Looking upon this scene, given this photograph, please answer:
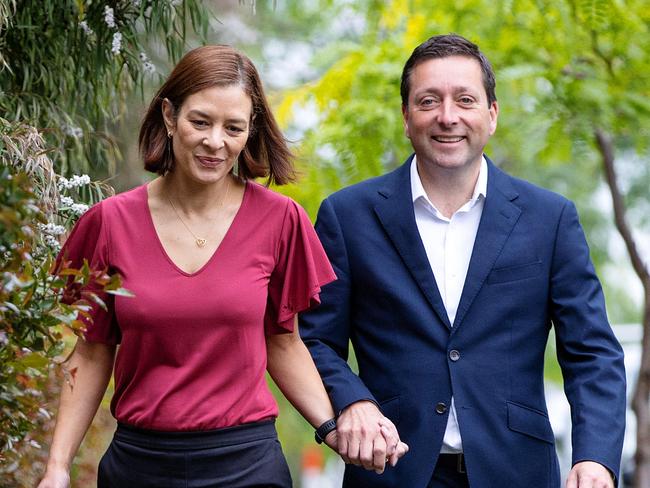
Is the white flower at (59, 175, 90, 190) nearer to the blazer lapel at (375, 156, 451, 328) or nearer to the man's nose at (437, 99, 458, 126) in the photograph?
the blazer lapel at (375, 156, 451, 328)

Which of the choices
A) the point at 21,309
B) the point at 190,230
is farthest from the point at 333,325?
the point at 21,309

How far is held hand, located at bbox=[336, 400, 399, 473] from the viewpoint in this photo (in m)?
4.53

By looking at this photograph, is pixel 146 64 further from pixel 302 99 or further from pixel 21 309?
pixel 302 99

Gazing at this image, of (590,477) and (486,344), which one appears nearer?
(590,477)

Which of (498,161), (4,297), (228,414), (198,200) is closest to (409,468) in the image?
(228,414)

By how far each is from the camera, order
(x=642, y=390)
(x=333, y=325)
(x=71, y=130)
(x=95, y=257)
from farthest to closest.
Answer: (x=642, y=390), (x=71, y=130), (x=333, y=325), (x=95, y=257)

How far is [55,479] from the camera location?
414cm

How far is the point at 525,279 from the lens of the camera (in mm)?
4910

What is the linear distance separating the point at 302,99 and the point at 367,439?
5.24 m

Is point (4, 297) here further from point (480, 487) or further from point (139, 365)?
point (480, 487)

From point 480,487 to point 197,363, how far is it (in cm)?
118

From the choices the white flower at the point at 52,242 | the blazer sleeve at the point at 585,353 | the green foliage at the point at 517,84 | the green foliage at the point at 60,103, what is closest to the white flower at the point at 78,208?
the green foliage at the point at 60,103

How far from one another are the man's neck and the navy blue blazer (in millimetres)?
91

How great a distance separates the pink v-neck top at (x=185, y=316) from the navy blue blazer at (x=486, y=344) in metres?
0.52
